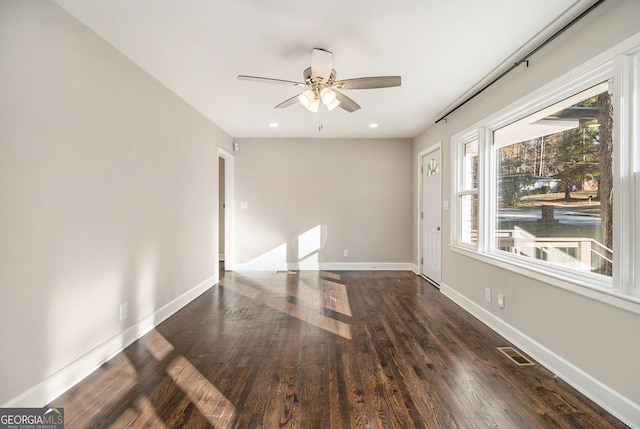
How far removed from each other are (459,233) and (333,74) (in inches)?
102

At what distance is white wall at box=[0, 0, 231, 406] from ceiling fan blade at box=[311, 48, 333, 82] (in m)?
1.61

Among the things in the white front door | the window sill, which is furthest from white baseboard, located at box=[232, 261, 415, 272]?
the window sill

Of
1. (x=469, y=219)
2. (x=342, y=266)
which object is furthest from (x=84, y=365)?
(x=342, y=266)

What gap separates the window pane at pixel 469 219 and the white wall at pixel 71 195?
351 centimetres

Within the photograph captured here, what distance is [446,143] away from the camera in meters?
4.21

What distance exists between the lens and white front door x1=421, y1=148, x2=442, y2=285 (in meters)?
4.59

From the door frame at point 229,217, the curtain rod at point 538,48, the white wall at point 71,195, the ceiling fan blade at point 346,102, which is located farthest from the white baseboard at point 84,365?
the curtain rod at point 538,48

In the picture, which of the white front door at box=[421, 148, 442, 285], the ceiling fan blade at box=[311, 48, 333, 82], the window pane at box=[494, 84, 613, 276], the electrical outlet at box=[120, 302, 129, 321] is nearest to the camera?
the window pane at box=[494, 84, 613, 276]

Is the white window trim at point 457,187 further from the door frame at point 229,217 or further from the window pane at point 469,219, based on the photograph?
the door frame at point 229,217

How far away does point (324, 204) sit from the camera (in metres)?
→ 5.65

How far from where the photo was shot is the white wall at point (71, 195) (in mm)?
1642

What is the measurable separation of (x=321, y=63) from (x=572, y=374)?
2860mm

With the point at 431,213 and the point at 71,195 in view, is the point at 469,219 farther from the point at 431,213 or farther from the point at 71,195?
the point at 71,195

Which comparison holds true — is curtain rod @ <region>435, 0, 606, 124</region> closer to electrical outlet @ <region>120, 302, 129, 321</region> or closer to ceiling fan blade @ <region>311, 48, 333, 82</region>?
ceiling fan blade @ <region>311, 48, 333, 82</region>
